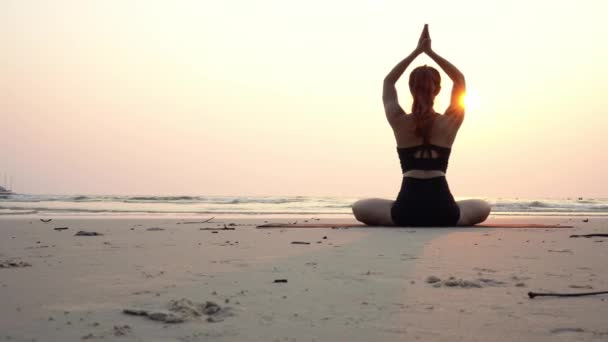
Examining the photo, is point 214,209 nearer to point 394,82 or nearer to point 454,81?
point 394,82

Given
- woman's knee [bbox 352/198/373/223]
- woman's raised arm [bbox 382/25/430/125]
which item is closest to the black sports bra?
woman's raised arm [bbox 382/25/430/125]

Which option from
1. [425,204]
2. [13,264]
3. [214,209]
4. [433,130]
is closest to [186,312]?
[13,264]

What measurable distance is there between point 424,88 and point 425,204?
4.07ft

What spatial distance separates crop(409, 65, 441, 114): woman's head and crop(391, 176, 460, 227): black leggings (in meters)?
0.76

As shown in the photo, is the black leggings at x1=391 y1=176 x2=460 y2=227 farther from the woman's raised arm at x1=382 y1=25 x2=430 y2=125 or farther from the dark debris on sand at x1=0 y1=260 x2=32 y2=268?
the dark debris on sand at x1=0 y1=260 x2=32 y2=268

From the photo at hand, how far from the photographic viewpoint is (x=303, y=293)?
236cm

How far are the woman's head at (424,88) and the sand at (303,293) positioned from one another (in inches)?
85.3

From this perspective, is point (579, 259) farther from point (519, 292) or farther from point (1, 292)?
point (1, 292)

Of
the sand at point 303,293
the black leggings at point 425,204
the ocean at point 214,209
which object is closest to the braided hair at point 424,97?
the black leggings at point 425,204

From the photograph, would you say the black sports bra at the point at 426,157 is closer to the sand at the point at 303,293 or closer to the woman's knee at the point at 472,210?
the woman's knee at the point at 472,210

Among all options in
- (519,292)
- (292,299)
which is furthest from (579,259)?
(292,299)

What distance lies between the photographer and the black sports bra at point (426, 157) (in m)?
6.08

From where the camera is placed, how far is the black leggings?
615 centimetres

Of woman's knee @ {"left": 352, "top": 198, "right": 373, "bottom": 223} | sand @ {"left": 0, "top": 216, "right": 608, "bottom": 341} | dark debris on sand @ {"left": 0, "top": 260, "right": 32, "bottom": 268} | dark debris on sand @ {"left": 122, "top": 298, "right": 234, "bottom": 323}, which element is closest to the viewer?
sand @ {"left": 0, "top": 216, "right": 608, "bottom": 341}
